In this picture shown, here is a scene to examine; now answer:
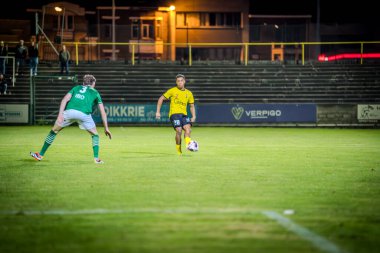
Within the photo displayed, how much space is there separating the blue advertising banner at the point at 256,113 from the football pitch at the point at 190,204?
58.5 feet

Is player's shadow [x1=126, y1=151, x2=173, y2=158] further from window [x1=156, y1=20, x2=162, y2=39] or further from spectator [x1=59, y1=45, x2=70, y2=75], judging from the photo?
window [x1=156, y1=20, x2=162, y2=39]

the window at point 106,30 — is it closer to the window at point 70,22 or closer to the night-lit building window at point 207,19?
the window at point 70,22

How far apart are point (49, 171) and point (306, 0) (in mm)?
57189

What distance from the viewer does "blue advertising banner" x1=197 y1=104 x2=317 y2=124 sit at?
33406 millimetres

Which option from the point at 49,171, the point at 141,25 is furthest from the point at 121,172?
the point at 141,25

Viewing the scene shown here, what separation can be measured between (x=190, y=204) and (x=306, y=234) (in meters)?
2.17

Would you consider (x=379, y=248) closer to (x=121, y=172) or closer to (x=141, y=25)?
(x=121, y=172)

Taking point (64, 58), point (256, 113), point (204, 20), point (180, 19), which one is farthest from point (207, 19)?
point (256, 113)

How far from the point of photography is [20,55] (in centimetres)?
3703

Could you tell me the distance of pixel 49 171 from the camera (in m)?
12.2

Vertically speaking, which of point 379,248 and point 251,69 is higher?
point 251,69

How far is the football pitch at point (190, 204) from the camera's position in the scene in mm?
6141

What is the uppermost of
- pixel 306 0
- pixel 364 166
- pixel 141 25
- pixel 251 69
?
pixel 306 0

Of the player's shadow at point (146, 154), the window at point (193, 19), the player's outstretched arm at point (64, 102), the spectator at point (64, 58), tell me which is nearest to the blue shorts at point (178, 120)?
the player's shadow at point (146, 154)
